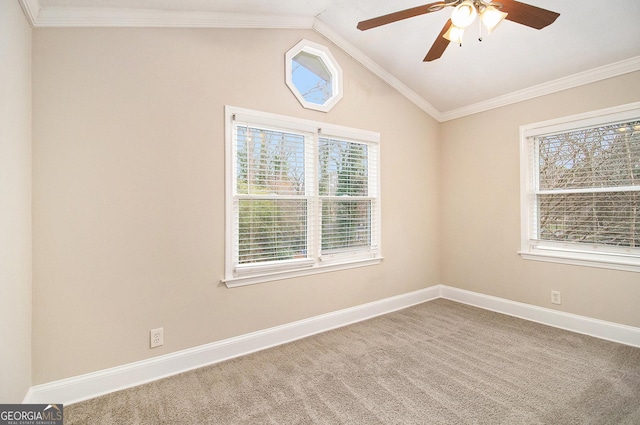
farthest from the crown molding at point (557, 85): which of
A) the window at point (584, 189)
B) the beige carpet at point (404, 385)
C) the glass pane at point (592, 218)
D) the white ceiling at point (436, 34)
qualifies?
the beige carpet at point (404, 385)

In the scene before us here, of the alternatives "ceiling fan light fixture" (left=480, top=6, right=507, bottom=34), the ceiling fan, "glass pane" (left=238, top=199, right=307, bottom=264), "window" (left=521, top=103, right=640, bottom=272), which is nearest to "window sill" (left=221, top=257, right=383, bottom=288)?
"glass pane" (left=238, top=199, right=307, bottom=264)

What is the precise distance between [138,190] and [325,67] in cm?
222

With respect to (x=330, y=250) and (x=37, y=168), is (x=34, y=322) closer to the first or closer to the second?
(x=37, y=168)

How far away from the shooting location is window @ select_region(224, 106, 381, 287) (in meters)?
2.65

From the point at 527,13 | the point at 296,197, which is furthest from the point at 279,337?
the point at 527,13

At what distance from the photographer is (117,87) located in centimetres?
213

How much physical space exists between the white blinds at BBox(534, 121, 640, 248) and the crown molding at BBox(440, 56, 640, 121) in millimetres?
463

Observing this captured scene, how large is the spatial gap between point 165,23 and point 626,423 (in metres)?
3.97

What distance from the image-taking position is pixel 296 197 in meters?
2.93

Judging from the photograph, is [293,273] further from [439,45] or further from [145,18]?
[145,18]

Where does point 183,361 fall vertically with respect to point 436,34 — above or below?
below

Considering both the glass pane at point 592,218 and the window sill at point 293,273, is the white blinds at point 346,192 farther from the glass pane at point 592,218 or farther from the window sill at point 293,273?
the glass pane at point 592,218

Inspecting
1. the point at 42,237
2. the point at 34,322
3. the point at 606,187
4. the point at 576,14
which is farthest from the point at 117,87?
the point at 606,187

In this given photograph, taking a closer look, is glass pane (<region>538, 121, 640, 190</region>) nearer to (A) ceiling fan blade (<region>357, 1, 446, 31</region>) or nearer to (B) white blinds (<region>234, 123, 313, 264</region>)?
(A) ceiling fan blade (<region>357, 1, 446, 31</region>)
